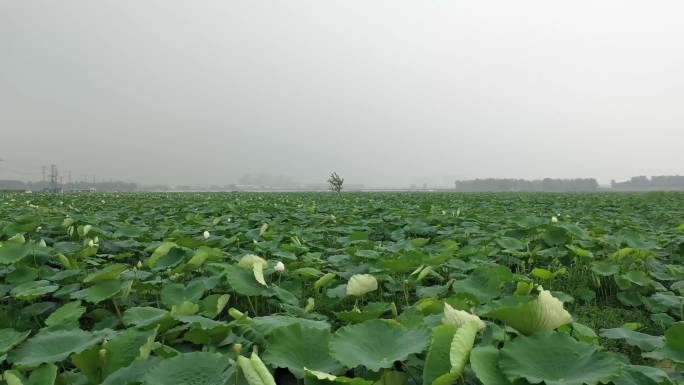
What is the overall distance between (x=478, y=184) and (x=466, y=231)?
118295 mm

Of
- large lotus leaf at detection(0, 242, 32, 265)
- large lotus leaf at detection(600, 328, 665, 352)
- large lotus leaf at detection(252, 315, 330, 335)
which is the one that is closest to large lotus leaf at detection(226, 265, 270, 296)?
large lotus leaf at detection(252, 315, 330, 335)

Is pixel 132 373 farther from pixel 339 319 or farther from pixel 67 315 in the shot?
pixel 339 319

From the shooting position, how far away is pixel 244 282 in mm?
2260

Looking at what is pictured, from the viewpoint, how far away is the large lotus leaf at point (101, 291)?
2.14m

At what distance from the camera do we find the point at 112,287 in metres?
2.21

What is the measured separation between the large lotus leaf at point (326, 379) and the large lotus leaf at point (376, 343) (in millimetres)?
125

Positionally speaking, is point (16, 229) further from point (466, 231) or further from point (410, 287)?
A: point (466, 231)

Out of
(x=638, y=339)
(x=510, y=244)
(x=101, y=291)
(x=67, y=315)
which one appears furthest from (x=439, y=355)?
(x=510, y=244)

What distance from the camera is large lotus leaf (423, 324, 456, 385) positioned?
118cm

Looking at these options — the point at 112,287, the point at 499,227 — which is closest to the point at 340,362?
the point at 112,287

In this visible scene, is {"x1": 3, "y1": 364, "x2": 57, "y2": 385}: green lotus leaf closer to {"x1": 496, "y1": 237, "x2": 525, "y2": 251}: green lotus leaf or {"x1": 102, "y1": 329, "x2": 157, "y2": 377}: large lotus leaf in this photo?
{"x1": 102, "y1": 329, "x2": 157, "y2": 377}: large lotus leaf

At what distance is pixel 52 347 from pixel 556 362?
5.65 ft

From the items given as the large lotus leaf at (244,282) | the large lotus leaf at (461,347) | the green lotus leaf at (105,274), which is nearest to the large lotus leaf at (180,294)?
the large lotus leaf at (244,282)

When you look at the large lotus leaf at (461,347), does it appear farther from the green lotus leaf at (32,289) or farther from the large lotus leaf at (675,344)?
the green lotus leaf at (32,289)
